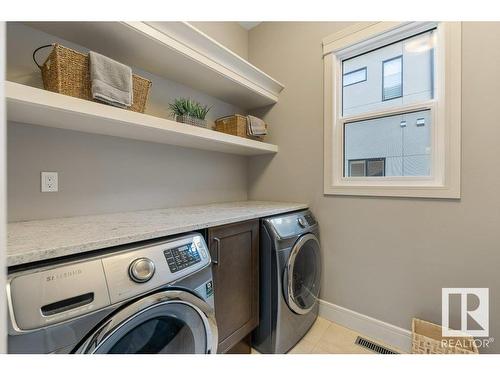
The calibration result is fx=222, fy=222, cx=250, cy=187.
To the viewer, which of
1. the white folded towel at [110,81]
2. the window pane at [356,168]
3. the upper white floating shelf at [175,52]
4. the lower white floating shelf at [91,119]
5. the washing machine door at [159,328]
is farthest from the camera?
the window pane at [356,168]

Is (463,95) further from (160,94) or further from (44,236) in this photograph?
(44,236)

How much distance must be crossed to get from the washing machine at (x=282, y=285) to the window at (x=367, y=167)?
617 mm

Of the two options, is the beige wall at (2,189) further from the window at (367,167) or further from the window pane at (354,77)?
the window pane at (354,77)

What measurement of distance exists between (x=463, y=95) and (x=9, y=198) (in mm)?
2523

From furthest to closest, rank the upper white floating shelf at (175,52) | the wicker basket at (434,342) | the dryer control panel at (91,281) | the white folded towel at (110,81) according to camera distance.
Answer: the wicker basket at (434,342) < the upper white floating shelf at (175,52) < the white folded towel at (110,81) < the dryer control panel at (91,281)

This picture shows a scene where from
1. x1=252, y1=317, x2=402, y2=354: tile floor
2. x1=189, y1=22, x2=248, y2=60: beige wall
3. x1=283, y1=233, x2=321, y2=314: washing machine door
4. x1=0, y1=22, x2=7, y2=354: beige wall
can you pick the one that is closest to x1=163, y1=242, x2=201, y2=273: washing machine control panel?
x1=0, y1=22, x2=7, y2=354: beige wall

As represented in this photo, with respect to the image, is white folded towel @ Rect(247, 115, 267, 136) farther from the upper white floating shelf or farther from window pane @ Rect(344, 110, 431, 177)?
window pane @ Rect(344, 110, 431, 177)

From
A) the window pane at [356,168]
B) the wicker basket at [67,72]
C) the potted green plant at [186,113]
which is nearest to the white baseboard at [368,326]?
the window pane at [356,168]

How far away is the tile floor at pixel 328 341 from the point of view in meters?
1.51

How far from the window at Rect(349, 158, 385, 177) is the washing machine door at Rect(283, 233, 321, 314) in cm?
62

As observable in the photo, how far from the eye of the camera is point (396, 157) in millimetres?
1621

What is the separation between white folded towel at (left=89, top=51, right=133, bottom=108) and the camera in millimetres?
1012
